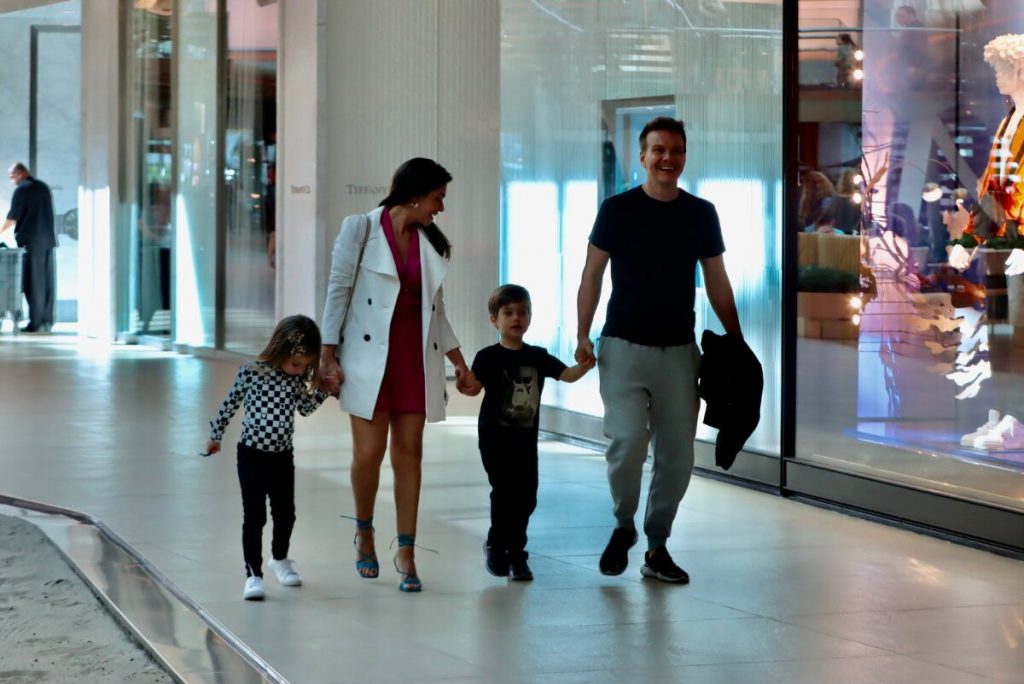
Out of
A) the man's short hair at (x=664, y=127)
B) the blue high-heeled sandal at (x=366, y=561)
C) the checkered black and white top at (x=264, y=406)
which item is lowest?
the blue high-heeled sandal at (x=366, y=561)

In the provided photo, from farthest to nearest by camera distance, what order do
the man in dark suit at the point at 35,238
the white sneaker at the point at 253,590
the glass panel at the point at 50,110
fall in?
the glass panel at the point at 50,110 < the man in dark suit at the point at 35,238 < the white sneaker at the point at 253,590

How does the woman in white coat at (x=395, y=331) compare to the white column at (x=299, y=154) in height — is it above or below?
below

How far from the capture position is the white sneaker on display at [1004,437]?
7.01 metres

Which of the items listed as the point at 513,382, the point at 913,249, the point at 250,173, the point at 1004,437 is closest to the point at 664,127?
the point at 513,382

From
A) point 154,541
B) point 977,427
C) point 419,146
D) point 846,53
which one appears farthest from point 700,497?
point 419,146

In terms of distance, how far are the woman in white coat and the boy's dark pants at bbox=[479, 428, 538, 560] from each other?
299 mm

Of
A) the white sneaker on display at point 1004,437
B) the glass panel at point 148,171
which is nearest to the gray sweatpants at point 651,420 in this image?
the white sneaker on display at point 1004,437

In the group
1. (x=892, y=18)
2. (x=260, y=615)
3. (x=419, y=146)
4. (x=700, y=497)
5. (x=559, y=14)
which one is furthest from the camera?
(x=419, y=146)

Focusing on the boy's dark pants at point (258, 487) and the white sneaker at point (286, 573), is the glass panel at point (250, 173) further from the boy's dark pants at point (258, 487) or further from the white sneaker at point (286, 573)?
the boy's dark pants at point (258, 487)

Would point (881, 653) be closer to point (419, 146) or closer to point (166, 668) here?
point (166, 668)

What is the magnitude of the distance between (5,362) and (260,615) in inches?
483

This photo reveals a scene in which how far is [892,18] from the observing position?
782cm

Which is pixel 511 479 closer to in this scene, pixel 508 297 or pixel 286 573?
pixel 508 297

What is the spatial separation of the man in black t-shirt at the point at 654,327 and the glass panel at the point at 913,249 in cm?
161
